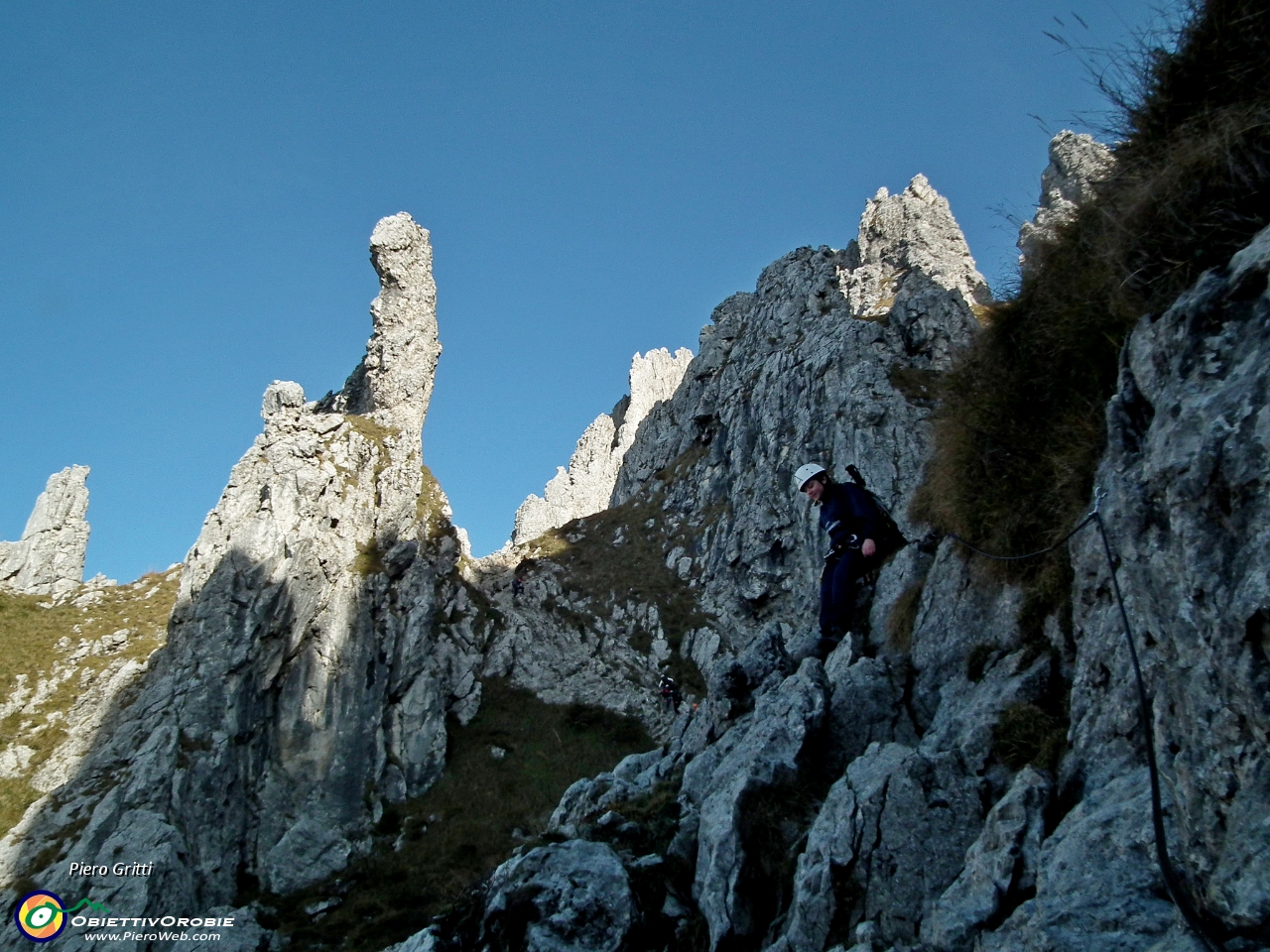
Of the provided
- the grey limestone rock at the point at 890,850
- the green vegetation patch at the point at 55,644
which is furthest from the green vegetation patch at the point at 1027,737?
the green vegetation patch at the point at 55,644

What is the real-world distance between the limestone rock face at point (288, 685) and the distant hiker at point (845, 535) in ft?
89.3

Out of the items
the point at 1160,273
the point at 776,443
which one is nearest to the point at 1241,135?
the point at 1160,273

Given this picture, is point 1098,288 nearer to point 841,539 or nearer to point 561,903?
point 841,539

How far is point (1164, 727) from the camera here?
5699 millimetres

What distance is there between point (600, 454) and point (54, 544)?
87938 mm

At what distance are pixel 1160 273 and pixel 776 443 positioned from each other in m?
48.1

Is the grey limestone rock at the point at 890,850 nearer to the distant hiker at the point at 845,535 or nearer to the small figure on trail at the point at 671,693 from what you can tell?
the distant hiker at the point at 845,535

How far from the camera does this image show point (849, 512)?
546 inches

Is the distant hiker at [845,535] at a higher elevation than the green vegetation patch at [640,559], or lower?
lower

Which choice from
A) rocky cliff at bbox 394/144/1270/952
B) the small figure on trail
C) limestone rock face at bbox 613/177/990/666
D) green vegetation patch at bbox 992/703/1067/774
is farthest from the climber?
the small figure on trail

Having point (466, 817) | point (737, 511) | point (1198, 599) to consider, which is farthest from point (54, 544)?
point (1198, 599)

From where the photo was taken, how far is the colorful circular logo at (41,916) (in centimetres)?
2575

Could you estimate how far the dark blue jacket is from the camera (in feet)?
45.3

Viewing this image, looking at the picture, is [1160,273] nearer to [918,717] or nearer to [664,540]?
[918,717]
